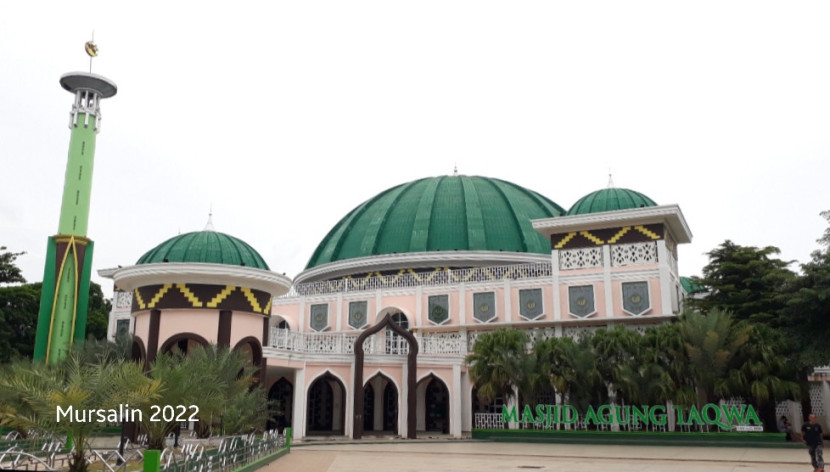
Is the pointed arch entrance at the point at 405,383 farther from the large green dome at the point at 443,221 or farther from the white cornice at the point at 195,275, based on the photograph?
the large green dome at the point at 443,221

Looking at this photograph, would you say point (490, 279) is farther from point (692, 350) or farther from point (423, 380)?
point (692, 350)

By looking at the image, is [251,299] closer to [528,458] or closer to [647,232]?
[528,458]

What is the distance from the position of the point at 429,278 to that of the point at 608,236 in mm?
8998

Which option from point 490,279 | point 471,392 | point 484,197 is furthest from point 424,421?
point 484,197

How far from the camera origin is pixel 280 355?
79.5 ft

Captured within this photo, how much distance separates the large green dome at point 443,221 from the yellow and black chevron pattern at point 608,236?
693 centimetres

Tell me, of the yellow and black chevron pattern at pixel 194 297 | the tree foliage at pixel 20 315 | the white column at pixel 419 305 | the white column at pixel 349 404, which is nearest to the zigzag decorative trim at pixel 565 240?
the white column at pixel 419 305

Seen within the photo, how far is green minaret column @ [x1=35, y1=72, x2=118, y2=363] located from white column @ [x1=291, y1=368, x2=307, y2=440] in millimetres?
8141

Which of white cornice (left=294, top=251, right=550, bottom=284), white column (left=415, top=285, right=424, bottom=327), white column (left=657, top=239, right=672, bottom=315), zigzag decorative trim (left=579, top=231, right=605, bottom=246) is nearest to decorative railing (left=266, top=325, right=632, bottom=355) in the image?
white column (left=657, top=239, right=672, bottom=315)

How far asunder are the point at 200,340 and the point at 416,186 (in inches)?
971

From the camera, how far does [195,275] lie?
2153 cm

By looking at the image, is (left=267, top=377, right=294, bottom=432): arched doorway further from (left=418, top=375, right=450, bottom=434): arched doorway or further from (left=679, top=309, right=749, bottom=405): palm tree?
(left=679, top=309, right=749, bottom=405): palm tree

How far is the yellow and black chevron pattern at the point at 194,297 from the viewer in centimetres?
2177

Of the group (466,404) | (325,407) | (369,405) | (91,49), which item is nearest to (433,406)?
(466,404)
